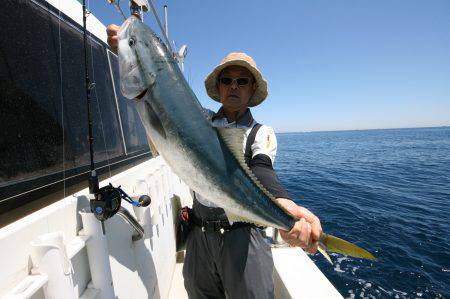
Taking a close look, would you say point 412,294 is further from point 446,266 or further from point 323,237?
point 323,237

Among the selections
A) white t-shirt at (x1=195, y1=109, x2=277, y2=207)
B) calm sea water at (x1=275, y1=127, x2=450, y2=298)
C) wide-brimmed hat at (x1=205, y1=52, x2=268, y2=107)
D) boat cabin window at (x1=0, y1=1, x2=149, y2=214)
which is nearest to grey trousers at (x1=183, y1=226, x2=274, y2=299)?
white t-shirt at (x1=195, y1=109, x2=277, y2=207)

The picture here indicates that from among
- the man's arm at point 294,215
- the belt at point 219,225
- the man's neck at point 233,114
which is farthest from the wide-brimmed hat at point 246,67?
the belt at point 219,225

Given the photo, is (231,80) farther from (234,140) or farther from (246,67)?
(234,140)

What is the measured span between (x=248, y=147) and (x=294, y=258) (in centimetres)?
268

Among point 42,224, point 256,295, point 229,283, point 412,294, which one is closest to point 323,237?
point 256,295

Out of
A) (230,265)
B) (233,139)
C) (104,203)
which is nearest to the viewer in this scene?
(233,139)

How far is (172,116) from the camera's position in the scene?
1499 mm

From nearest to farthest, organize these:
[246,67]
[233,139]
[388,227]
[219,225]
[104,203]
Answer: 1. [233,139]
2. [104,203]
3. [219,225]
4. [246,67]
5. [388,227]

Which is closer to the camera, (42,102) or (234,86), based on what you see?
(42,102)

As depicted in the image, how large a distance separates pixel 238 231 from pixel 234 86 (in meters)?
1.60

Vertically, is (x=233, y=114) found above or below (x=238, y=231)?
above

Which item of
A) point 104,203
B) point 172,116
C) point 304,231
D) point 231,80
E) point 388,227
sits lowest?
point 388,227

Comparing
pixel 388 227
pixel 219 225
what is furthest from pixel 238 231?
pixel 388 227

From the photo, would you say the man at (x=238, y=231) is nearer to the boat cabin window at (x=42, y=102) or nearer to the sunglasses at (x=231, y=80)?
the sunglasses at (x=231, y=80)
